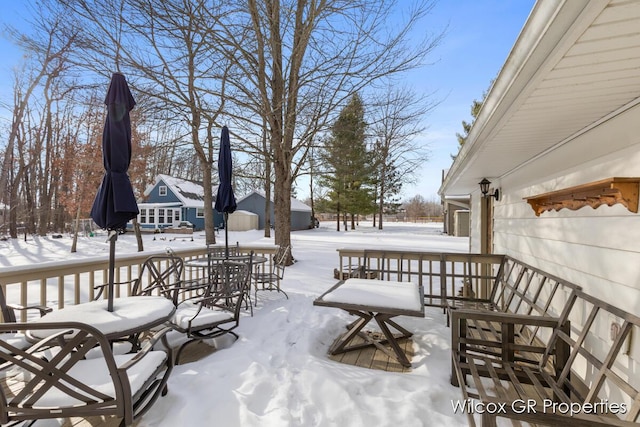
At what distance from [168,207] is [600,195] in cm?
2707

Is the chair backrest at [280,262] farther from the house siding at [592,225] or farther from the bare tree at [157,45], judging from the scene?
the house siding at [592,225]

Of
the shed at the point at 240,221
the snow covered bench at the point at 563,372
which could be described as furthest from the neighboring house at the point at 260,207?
the snow covered bench at the point at 563,372

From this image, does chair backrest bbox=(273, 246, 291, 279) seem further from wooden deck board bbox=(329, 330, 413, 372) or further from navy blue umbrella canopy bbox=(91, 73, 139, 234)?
navy blue umbrella canopy bbox=(91, 73, 139, 234)

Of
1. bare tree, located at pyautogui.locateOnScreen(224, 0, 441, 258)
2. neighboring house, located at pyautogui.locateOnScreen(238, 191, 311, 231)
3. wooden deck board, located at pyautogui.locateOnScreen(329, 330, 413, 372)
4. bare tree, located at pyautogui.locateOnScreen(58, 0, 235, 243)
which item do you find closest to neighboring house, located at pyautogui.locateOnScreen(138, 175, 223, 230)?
neighboring house, located at pyautogui.locateOnScreen(238, 191, 311, 231)

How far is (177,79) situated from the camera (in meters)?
6.78

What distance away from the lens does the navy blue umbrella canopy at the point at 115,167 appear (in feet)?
8.32

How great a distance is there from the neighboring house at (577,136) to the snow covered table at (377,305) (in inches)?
55.3

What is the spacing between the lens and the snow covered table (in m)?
2.90

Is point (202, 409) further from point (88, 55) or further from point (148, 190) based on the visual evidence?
point (148, 190)

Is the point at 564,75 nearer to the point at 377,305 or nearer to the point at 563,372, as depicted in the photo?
the point at 563,372

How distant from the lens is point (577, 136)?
2.73m

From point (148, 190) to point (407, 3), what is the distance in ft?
84.5

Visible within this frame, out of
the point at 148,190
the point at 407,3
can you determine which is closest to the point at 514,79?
the point at 407,3

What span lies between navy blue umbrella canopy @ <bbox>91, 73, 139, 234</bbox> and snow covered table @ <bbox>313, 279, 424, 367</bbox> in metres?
1.91
